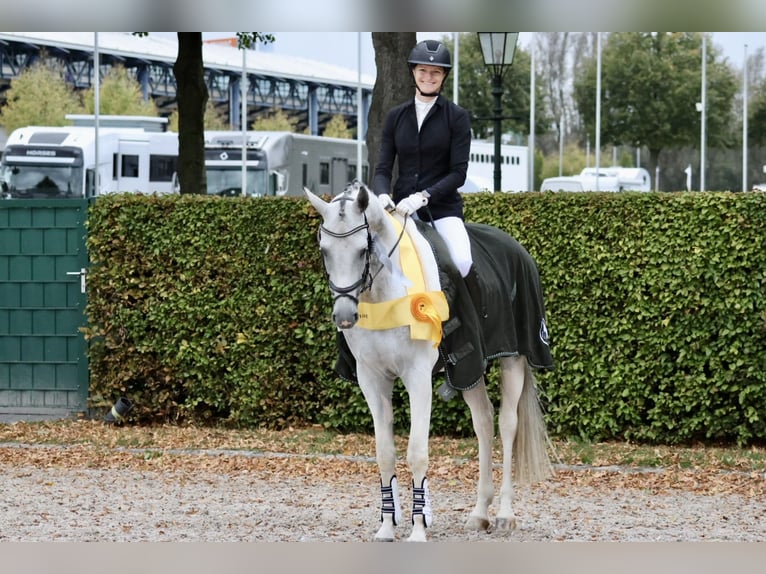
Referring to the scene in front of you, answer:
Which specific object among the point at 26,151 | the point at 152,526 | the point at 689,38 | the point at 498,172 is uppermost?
the point at 689,38

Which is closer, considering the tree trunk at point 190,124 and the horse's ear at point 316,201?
the horse's ear at point 316,201

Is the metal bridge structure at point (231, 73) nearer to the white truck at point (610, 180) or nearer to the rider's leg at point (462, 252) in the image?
the white truck at point (610, 180)

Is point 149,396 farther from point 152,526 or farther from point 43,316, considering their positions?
point 152,526

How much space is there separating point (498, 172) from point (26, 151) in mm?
19296

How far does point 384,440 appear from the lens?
6.14 meters

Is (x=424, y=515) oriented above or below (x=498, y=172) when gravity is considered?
below

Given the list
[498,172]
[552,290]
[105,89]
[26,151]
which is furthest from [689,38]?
[552,290]

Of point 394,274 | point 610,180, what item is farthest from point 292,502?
point 610,180

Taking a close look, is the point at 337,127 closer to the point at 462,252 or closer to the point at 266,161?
the point at 266,161

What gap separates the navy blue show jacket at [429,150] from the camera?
20.6 ft

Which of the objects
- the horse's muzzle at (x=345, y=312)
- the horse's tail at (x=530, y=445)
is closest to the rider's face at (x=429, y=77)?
the horse's muzzle at (x=345, y=312)

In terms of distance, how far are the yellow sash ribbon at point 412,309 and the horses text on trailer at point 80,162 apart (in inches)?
981

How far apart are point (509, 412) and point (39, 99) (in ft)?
131
